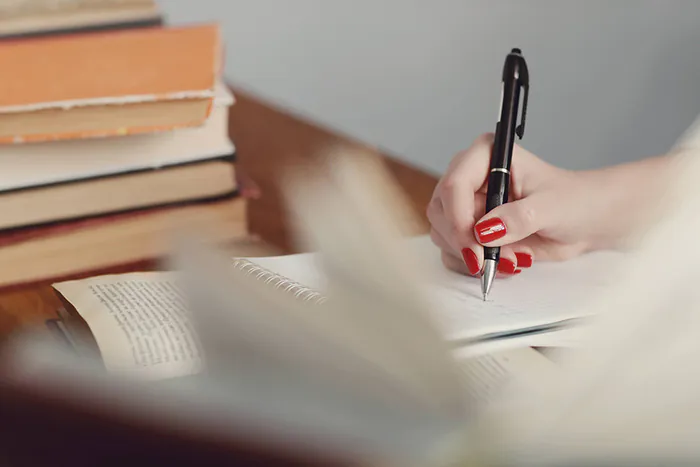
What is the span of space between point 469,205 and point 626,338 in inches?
15.0

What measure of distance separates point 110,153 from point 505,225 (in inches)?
13.2

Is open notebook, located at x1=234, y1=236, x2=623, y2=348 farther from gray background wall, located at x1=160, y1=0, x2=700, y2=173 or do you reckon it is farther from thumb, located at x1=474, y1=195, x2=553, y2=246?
gray background wall, located at x1=160, y1=0, x2=700, y2=173

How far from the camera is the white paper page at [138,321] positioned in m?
0.46

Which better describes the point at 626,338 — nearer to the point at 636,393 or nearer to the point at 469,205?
the point at 636,393

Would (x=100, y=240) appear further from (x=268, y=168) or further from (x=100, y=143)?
(x=268, y=168)

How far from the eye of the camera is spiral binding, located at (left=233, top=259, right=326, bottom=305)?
33cm

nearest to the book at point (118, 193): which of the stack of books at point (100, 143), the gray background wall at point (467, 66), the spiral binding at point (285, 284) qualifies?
the stack of books at point (100, 143)

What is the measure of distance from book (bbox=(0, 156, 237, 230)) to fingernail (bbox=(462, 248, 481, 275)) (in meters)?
0.25

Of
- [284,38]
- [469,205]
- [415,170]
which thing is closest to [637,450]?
[469,205]

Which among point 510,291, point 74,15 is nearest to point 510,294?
point 510,291

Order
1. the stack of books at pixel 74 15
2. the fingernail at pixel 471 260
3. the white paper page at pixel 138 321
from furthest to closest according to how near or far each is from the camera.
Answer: the stack of books at pixel 74 15 → the fingernail at pixel 471 260 → the white paper page at pixel 138 321

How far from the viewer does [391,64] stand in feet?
7.28

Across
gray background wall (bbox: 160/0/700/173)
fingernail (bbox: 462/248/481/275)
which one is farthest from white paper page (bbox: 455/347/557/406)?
gray background wall (bbox: 160/0/700/173)

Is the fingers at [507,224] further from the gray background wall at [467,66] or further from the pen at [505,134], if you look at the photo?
the gray background wall at [467,66]
